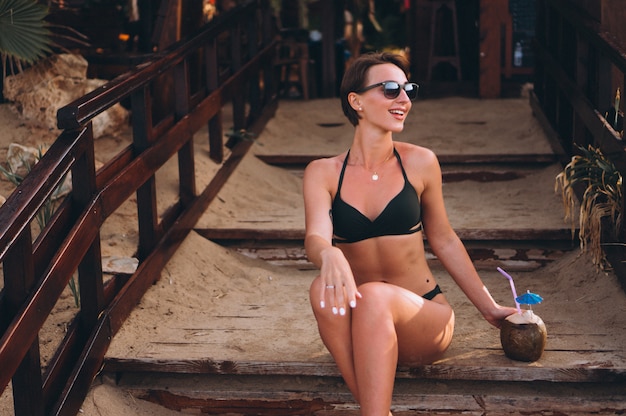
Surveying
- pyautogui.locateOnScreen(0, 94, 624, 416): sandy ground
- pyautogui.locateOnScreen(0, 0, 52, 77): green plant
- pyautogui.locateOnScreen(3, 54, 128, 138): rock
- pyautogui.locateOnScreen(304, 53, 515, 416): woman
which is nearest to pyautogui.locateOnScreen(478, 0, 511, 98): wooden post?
pyautogui.locateOnScreen(0, 94, 624, 416): sandy ground

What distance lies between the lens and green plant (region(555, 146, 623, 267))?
4809mm

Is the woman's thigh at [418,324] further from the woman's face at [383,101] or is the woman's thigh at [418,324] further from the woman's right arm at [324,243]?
the woman's face at [383,101]

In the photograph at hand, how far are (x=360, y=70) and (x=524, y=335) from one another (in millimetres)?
1208

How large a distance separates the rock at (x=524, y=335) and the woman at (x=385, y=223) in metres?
0.07

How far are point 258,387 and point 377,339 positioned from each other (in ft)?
2.89

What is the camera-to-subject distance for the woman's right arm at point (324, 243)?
132 inches

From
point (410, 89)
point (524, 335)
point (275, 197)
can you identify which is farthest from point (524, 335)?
point (275, 197)

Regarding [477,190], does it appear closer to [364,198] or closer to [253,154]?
→ [253,154]

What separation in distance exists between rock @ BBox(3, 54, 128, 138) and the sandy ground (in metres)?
0.09

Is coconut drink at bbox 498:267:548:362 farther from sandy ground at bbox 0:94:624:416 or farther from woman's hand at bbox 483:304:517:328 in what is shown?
sandy ground at bbox 0:94:624:416

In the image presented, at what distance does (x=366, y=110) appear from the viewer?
3855 millimetres

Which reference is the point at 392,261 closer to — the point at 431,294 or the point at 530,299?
the point at 431,294

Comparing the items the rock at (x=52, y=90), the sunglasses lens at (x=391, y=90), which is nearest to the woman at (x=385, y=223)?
the sunglasses lens at (x=391, y=90)

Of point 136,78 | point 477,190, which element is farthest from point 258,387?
point 477,190
